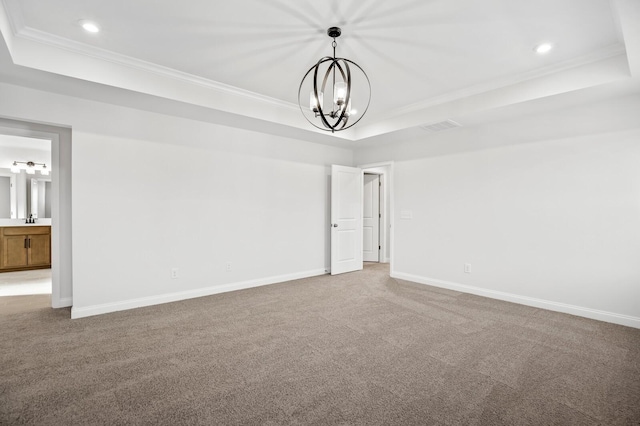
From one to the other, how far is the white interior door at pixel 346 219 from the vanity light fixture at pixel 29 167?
21.0ft

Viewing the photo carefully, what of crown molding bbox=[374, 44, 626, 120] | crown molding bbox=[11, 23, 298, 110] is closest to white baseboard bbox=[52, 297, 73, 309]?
crown molding bbox=[11, 23, 298, 110]

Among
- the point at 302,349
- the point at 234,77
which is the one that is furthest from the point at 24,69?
the point at 302,349

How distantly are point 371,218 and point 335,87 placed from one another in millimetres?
5334

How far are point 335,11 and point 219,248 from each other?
11.0 feet

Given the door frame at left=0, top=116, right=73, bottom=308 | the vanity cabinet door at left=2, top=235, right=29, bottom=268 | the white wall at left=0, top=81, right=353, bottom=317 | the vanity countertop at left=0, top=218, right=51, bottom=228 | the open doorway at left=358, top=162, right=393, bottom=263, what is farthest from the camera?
the open doorway at left=358, top=162, right=393, bottom=263

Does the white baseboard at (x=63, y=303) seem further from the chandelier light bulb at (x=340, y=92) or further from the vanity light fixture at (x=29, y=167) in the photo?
the vanity light fixture at (x=29, y=167)

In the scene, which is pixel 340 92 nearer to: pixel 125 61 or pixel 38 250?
pixel 125 61

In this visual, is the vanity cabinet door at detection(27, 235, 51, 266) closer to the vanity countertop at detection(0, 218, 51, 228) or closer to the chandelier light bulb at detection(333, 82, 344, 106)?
the vanity countertop at detection(0, 218, 51, 228)

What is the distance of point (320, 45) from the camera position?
290 centimetres

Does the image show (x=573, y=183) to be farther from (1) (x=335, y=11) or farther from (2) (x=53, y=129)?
(2) (x=53, y=129)

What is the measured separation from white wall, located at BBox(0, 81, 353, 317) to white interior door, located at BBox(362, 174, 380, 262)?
2.42 m

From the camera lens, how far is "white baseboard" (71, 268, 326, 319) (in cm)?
352

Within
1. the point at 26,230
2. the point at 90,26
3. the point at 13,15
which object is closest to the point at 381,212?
the point at 90,26

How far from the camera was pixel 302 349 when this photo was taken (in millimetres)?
2701
